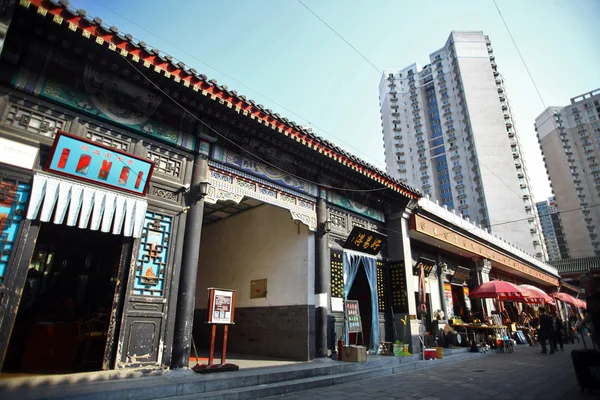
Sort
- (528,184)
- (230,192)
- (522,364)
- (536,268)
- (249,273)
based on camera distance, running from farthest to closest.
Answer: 1. (528,184)
2. (536,268)
3. (249,273)
4. (522,364)
5. (230,192)

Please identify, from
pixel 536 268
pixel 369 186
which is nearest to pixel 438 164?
pixel 536 268

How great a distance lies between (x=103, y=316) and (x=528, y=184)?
55.8 metres

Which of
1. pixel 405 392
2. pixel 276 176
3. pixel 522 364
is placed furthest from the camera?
pixel 522 364

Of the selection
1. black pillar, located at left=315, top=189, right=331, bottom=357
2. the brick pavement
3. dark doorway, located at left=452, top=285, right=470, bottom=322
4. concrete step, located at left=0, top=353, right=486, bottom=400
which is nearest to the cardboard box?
concrete step, located at left=0, top=353, right=486, bottom=400

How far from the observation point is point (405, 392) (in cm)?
549

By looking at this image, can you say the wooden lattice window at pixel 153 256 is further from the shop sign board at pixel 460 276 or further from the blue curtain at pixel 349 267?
the shop sign board at pixel 460 276

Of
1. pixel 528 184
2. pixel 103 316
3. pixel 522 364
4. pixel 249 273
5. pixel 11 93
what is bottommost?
pixel 522 364

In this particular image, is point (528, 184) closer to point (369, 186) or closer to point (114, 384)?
point (369, 186)

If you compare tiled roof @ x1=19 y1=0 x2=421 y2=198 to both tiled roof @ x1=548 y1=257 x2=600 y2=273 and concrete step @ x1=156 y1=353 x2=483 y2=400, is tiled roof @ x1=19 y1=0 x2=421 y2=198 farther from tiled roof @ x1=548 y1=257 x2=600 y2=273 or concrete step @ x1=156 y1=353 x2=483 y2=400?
tiled roof @ x1=548 y1=257 x2=600 y2=273

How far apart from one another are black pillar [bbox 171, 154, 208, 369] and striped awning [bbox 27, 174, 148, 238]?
89cm

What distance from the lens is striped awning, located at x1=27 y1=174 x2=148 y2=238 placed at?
479 centimetres

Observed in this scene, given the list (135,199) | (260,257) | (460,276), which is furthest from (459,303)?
(135,199)

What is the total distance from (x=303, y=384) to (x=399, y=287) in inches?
223

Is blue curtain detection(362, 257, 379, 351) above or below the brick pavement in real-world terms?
above
